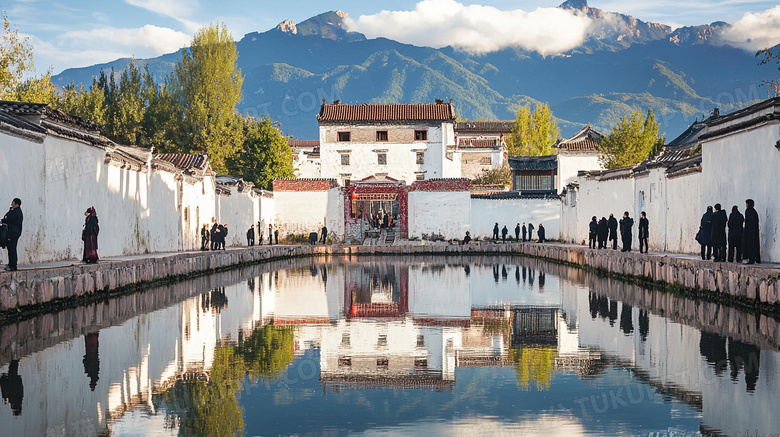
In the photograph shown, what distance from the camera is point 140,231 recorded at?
3097 centimetres

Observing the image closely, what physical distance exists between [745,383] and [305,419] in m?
4.32

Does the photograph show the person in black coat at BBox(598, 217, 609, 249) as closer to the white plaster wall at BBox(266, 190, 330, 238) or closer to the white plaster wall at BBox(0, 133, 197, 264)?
the white plaster wall at BBox(0, 133, 197, 264)

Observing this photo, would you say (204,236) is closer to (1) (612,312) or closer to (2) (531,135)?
(1) (612,312)

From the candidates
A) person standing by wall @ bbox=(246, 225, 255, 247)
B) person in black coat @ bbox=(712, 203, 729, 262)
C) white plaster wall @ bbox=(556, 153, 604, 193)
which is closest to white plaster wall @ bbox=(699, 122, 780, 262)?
person in black coat @ bbox=(712, 203, 729, 262)

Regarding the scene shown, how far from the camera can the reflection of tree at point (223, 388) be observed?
690 centimetres

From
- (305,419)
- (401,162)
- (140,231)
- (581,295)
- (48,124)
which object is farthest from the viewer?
(401,162)

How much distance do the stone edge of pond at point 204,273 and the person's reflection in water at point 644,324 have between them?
76.0 inches

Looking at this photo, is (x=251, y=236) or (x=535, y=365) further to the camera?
(x=251, y=236)

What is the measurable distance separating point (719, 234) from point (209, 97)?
46.2m

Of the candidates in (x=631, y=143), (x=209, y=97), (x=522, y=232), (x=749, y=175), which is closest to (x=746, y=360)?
(x=749, y=175)

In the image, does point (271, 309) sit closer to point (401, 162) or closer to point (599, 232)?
point (599, 232)

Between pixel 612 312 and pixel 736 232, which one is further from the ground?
pixel 736 232

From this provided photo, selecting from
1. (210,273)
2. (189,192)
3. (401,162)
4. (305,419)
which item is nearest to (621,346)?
(305,419)

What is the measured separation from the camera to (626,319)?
1445 centimetres
